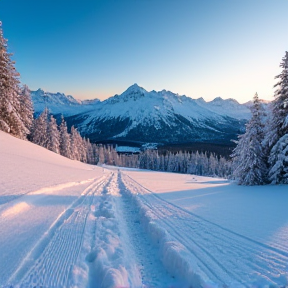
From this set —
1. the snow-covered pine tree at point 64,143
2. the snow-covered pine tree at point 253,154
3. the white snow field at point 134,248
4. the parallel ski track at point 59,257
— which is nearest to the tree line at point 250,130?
the snow-covered pine tree at point 253,154

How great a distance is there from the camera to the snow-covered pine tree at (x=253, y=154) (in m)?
17.5

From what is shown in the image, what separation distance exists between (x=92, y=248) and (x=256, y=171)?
17.1 metres

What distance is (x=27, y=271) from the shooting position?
10.4 feet

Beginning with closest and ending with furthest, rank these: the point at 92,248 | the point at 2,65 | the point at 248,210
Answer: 1. the point at 92,248
2. the point at 248,210
3. the point at 2,65

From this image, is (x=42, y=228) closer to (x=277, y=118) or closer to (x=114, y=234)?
(x=114, y=234)

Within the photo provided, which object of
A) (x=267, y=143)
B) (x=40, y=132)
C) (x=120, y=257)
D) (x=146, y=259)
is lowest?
(x=146, y=259)

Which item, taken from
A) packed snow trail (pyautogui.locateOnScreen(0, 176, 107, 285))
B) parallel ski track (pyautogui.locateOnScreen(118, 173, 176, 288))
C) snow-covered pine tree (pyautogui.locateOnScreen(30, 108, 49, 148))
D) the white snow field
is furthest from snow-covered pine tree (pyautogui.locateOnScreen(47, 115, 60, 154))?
parallel ski track (pyautogui.locateOnScreen(118, 173, 176, 288))

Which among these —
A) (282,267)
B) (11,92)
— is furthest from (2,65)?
(282,267)

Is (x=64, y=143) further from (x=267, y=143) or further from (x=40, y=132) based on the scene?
(x=267, y=143)

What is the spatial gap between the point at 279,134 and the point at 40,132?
44656 mm

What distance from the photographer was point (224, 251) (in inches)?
167

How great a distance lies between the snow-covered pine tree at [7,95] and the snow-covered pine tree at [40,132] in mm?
16583

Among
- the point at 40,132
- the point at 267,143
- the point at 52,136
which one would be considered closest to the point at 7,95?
the point at 40,132

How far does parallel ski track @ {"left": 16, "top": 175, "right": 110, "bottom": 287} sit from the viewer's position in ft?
9.96
